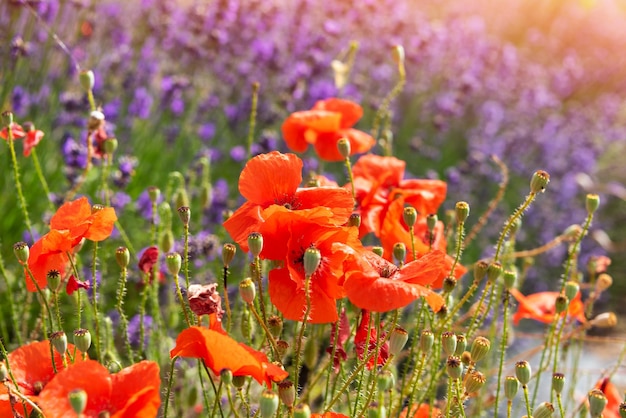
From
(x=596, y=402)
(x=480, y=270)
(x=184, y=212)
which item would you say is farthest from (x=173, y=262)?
(x=596, y=402)

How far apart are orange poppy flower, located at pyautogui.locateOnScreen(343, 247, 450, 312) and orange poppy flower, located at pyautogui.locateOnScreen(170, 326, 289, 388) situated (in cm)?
14

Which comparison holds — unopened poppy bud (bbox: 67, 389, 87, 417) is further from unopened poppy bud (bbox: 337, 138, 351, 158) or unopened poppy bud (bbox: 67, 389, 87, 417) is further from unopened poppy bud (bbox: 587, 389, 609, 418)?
unopened poppy bud (bbox: 337, 138, 351, 158)

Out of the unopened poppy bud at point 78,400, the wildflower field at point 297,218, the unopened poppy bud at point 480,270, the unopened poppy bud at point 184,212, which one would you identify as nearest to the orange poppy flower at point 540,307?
the wildflower field at point 297,218

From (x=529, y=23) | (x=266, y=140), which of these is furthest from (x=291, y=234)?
(x=529, y=23)

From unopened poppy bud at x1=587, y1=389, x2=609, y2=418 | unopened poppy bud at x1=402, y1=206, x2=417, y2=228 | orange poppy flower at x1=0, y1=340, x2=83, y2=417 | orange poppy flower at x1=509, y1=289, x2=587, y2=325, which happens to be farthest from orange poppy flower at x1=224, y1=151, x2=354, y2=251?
orange poppy flower at x1=509, y1=289, x2=587, y2=325

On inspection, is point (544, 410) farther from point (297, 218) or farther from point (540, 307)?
point (540, 307)

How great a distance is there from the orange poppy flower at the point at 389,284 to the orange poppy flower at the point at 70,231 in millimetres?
398

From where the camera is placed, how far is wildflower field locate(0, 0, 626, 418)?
109 cm

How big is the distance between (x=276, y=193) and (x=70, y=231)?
326 millimetres

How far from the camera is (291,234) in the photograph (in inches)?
43.5

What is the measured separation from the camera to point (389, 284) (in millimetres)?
986

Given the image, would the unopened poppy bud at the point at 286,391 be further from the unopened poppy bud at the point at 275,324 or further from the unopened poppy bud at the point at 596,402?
the unopened poppy bud at the point at 596,402

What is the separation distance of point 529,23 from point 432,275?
9642 mm

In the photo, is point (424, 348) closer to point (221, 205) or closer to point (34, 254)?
point (34, 254)
